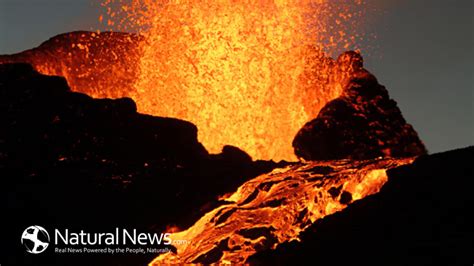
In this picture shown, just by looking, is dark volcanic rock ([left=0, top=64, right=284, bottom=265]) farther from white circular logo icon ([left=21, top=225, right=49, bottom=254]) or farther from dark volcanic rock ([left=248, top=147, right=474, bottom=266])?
dark volcanic rock ([left=248, top=147, right=474, bottom=266])

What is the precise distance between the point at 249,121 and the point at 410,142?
6.02m

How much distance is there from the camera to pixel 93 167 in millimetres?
11641

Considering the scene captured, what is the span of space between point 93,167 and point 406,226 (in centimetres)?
652

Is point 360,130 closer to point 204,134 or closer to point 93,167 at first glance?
point 204,134

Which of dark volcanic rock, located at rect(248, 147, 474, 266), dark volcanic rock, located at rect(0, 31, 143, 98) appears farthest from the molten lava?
dark volcanic rock, located at rect(248, 147, 474, 266)

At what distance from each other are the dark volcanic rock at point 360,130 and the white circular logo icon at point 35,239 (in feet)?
Answer: 31.0

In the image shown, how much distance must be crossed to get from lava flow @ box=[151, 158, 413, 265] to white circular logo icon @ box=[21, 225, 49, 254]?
2003 mm

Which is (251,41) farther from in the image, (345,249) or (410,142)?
(345,249)

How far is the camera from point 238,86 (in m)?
22.0

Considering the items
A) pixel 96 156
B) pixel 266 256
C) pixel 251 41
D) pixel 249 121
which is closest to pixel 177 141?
pixel 96 156

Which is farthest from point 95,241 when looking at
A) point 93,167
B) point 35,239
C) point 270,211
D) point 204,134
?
point 204,134

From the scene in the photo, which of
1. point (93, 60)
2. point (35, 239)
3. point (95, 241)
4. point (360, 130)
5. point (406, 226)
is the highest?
point (93, 60)

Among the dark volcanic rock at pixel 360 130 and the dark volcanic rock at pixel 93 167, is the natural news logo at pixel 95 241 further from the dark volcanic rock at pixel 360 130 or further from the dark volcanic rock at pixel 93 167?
the dark volcanic rock at pixel 360 130

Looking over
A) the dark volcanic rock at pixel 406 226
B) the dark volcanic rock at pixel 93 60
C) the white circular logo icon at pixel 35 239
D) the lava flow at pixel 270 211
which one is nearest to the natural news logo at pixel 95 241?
the white circular logo icon at pixel 35 239
